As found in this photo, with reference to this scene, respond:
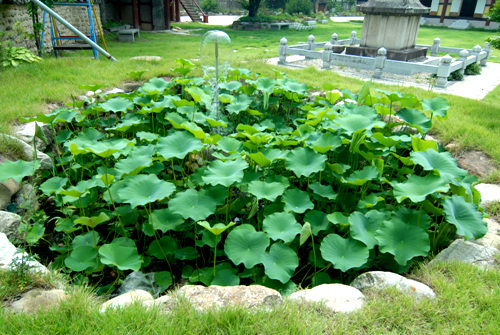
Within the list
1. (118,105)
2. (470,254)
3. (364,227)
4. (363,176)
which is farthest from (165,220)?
(470,254)

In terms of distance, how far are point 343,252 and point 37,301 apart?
5.11ft

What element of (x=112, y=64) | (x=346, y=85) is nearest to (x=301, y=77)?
(x=346, y=85)

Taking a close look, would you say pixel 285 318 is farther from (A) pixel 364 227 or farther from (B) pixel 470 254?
(B) pixel 470 254

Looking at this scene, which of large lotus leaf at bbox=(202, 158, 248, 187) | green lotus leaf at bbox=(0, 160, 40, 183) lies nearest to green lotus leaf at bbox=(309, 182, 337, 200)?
large lotus leaf at bbox=(202, 158, 248, 187)

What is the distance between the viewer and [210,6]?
93.5ft

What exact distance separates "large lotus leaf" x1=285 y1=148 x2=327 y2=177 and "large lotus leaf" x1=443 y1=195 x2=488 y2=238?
80cm

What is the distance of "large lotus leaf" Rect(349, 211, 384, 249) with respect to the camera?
2.08m

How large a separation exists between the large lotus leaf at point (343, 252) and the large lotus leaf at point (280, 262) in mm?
180

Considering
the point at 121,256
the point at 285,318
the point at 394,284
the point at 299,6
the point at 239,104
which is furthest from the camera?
the point at 299,6

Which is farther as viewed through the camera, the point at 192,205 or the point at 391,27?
the point at 391,27

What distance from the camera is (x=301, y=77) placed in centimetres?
591

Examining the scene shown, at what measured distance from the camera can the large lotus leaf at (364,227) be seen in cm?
208

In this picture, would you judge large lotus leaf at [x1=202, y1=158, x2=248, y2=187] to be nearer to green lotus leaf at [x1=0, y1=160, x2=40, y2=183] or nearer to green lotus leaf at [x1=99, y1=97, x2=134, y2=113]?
green lotus leaf at [x1=0, y1=160, x2=40, y2=183]

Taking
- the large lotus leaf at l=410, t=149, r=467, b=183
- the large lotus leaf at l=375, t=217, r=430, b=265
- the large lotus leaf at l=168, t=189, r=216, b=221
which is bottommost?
the large lotus leaf at l=375, t=217, r=430, b=265
